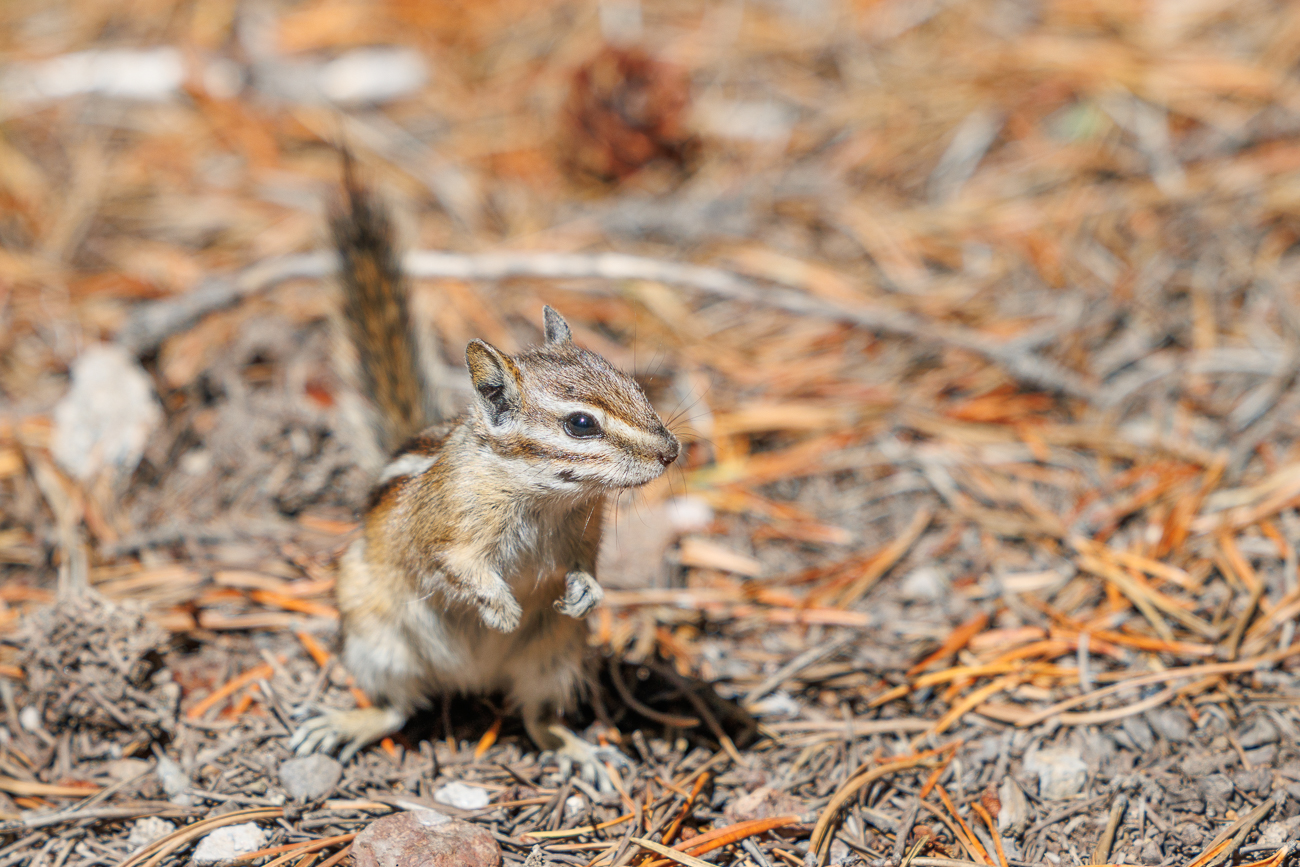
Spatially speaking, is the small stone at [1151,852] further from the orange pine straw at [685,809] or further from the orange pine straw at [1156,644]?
the orange pine straw at [685,809]

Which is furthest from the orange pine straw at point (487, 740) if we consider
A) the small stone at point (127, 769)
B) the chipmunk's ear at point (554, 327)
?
the chipmunk's ear at point (554, 327)

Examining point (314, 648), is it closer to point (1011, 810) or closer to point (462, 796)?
point (462, 796)

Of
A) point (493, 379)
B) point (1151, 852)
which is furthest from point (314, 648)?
point (1151, 852)

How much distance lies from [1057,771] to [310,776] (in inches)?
66.8

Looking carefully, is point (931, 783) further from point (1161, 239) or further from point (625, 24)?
point (625, 24)

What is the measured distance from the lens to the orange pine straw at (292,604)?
9.26ft


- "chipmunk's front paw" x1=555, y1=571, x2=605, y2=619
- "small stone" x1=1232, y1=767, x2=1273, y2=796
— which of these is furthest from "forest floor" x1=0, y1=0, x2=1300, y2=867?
"chipmunk's front paw" x1=555, y1=571, x2=605, y2=619

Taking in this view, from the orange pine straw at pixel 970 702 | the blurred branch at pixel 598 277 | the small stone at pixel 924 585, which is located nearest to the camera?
the orange pine straw at pixel 970 702

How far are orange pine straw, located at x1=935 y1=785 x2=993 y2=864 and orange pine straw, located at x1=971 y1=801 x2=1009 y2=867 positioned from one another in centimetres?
3

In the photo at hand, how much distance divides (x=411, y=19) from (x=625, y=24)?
3.48 feet

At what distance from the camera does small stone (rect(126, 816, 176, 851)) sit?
2.20 metres

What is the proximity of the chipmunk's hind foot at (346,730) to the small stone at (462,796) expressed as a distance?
0.24 metres

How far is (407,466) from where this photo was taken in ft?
8.28

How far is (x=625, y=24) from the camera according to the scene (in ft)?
16.8
